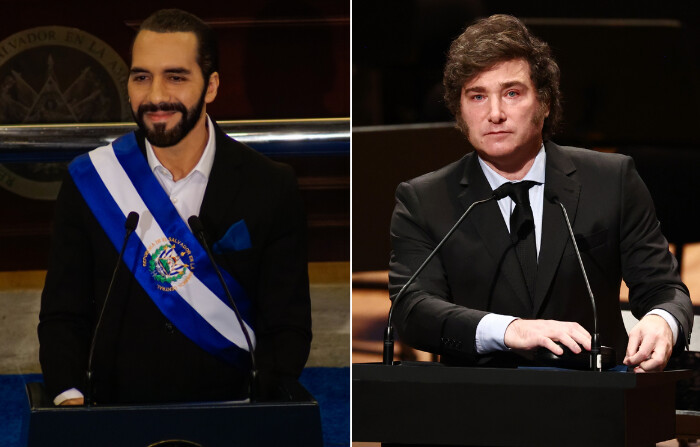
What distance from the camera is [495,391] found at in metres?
2.13

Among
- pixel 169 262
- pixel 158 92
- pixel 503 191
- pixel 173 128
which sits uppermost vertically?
pixel 158 92

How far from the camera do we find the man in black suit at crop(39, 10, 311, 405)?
10.6 ft

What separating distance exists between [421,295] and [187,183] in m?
0.93

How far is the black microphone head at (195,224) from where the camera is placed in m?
3.08

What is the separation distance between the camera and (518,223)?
9.79 feet

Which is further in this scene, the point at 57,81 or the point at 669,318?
the point at 57,81

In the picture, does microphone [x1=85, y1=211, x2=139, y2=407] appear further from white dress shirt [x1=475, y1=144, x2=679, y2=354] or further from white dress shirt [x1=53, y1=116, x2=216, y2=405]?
white dress shirt [x1=475, y1=144, x2=679, y2=354]

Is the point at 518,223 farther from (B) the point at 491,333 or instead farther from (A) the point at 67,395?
(A) the point at 67,395

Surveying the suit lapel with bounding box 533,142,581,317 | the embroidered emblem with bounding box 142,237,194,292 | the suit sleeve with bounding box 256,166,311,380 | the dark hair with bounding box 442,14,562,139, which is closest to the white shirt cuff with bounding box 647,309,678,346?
the suit lapel with bounding box 533,142,581,317

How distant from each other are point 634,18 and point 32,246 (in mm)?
2092

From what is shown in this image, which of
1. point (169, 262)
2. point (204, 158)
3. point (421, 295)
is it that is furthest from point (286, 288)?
point (421, 295)

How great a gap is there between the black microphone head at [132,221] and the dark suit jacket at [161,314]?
0.12 m

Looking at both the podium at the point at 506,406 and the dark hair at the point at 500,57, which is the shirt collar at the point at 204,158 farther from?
the podium at the point at 506,406

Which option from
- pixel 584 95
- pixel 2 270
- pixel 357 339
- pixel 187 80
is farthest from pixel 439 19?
pixel 2 270
